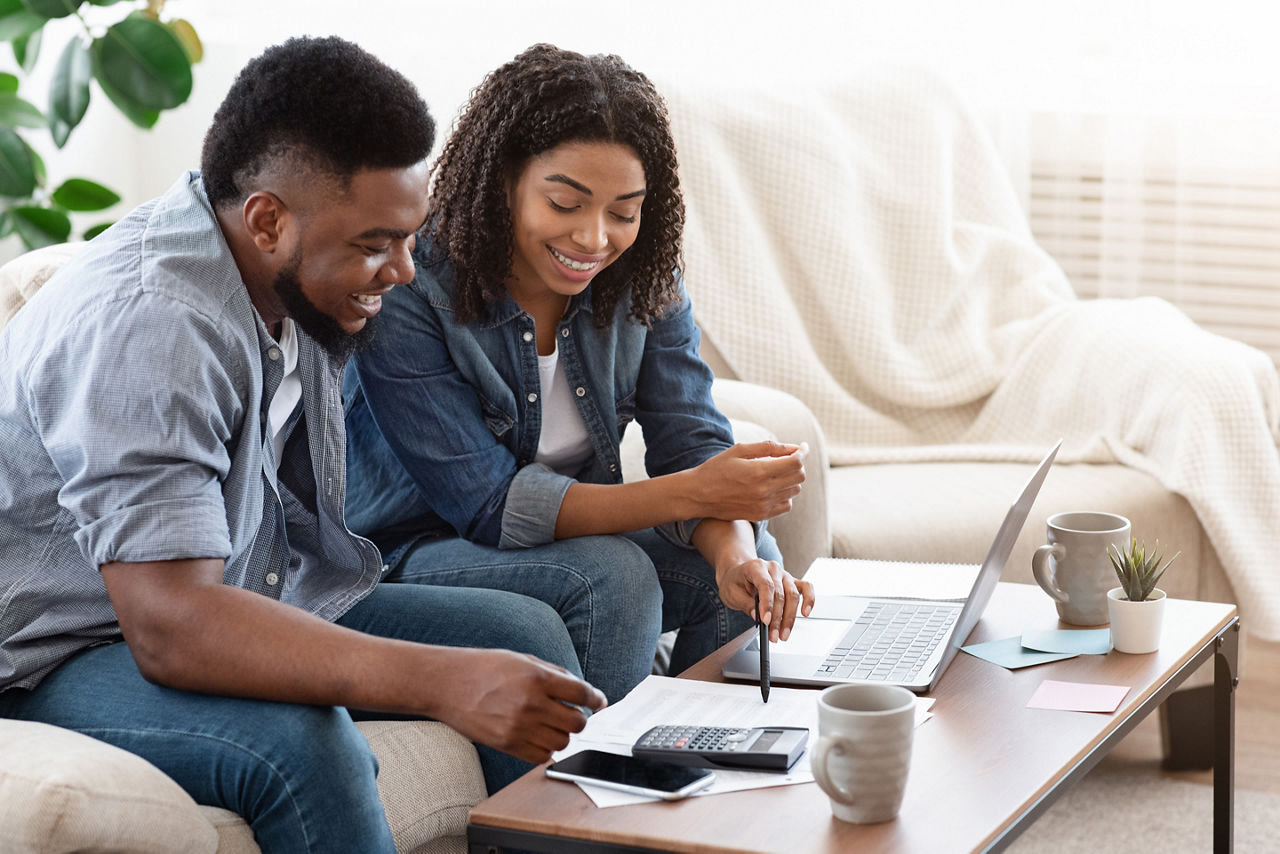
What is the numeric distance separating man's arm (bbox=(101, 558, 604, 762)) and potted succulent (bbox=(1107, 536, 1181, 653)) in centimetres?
54

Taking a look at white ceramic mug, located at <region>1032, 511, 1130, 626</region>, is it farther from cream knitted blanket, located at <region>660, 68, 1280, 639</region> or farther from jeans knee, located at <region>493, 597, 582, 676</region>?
cream knitted blanket, located at <region>660, 68, 1280, 639</region>

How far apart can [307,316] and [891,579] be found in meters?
0.71

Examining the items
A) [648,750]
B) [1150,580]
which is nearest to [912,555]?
[1150,580]

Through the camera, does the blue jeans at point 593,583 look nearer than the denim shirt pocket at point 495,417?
Yes

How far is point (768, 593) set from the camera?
141cm

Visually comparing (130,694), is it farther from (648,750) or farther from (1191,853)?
(1191,853)

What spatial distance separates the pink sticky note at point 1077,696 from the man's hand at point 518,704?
1.35ft

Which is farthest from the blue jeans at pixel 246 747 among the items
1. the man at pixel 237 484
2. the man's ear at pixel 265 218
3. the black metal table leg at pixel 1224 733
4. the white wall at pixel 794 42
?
the white wall at pixel 794 42

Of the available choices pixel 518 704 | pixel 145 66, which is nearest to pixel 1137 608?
pixel 518 704

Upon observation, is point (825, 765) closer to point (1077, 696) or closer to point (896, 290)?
point (1077, 696)

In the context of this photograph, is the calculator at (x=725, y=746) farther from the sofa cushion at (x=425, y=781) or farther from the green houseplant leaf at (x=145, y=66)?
the green houseplant leaf at (x=145, y=66)

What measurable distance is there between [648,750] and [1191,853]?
3.68 ft

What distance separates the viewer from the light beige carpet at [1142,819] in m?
1.93

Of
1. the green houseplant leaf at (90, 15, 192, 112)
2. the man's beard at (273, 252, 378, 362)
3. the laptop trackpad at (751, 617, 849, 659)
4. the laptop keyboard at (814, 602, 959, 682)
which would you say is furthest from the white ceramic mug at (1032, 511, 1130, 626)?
the green houseplant leaf at (90, 15, 192, 112)
